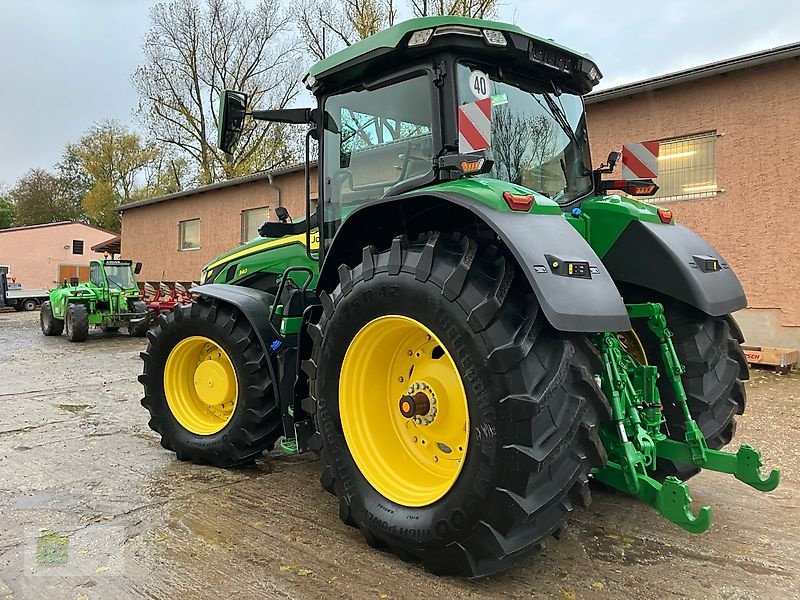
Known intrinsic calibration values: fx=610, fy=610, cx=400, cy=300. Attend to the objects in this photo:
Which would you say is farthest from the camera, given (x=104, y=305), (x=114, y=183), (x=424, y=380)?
(x=114, y=183)

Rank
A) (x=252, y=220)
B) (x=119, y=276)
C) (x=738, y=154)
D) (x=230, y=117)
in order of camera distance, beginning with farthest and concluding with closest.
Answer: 1. (x=252, y=220)
2. (x=119, y=276)
3. (x=738, y=154)
4. (x=230, y=117)

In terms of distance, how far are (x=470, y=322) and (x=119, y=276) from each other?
15.5 m

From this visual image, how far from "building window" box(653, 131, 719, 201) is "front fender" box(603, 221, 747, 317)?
6530mm

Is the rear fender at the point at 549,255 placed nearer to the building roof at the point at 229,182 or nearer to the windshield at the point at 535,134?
the windshield at the point at 535,134

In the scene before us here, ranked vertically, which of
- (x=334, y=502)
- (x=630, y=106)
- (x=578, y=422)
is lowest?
(x=334, y=502)

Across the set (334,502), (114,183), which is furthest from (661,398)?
(114,183)

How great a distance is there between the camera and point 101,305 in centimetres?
1522

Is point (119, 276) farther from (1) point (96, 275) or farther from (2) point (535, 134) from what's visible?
(2) point (535, 134)

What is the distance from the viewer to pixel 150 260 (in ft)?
76.0

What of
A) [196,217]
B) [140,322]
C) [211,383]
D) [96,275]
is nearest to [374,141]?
[211,383]

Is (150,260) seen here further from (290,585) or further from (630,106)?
(290,585)

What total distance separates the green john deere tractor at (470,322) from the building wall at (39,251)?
38.9 m

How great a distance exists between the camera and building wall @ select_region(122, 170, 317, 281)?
1707cm

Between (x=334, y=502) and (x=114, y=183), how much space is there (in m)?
42.0
